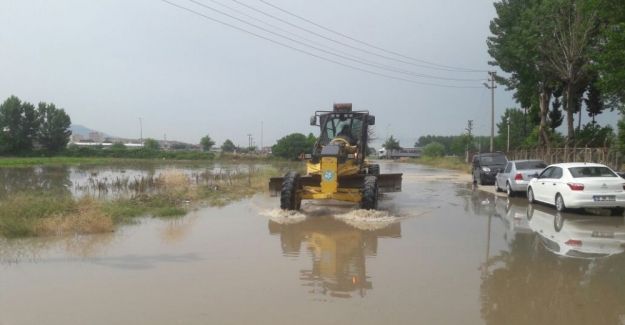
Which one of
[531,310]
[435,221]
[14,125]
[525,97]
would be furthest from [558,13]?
[14,125]

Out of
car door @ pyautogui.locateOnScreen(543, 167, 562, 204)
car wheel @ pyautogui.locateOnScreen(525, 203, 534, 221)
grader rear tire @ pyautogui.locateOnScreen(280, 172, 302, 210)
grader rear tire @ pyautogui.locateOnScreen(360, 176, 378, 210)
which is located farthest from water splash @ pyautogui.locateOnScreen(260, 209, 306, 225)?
car door @ pyautogui.locateOnScreen(543, 167, 562, 204)

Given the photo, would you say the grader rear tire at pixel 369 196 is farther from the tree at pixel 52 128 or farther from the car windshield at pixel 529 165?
the tree at pixel 52 128

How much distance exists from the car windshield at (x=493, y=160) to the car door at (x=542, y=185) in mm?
10578

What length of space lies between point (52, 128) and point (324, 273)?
307 ft

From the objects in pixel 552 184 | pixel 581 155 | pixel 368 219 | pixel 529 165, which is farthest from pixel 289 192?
pixel 581 155

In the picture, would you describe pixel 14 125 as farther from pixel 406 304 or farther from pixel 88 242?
pixel 406 304

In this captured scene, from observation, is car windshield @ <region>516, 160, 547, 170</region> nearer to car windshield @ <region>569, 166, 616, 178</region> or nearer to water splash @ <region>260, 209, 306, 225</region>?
car windshield @ <region>569, 166, 616, 178</region>

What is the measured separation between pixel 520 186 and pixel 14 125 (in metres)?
87.7

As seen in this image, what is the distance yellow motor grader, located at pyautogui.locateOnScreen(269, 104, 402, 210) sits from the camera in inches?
545

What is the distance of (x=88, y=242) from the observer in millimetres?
10031

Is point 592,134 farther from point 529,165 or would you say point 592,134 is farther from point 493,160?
point 529,165

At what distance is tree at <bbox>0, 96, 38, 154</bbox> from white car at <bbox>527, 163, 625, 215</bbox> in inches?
3457

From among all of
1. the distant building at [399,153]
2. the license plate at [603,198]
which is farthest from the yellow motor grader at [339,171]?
the distant building at [399,153]

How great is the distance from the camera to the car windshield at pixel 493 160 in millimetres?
27078
